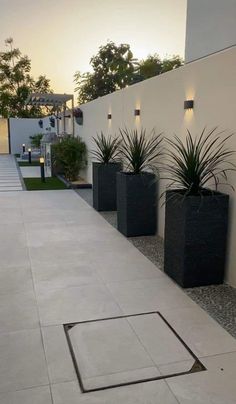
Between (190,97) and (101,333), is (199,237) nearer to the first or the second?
(101,333)

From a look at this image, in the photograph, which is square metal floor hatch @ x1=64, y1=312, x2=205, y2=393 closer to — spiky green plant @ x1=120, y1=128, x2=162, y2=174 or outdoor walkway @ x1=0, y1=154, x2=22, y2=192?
spiky green plant @ x1=120, y1=128, x2=162, y2=174

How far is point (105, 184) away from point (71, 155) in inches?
138

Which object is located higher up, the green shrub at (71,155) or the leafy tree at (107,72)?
the leafy tree at (107,72)

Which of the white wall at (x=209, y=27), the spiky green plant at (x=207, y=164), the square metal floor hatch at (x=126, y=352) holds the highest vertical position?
the white wall at (x=209, y=27)

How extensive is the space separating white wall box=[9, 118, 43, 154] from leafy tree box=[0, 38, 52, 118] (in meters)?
7.52

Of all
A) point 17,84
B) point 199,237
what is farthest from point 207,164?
point 17,84

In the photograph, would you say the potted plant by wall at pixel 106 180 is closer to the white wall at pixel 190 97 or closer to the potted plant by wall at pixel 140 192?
the white wall at pixel 190 97

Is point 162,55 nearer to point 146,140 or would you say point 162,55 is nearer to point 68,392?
point 146,140

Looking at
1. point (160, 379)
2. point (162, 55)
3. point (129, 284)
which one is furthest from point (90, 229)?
point (162, 55)

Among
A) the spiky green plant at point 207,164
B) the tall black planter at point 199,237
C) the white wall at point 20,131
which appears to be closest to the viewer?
the tall black planter at point 199,237

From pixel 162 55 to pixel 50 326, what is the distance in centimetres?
2773

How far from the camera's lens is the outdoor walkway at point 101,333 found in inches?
80.4

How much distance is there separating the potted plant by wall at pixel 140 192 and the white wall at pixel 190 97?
6.0 inches

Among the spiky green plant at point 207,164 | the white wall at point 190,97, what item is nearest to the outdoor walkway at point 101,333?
Answer: the white wall at point 190,97
